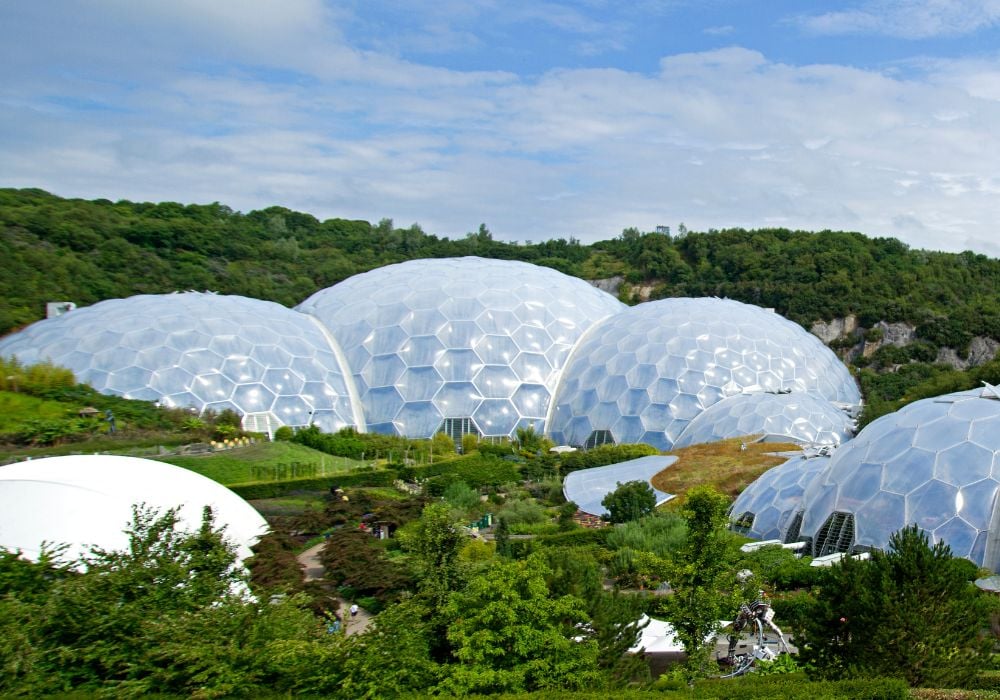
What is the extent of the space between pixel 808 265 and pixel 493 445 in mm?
37295

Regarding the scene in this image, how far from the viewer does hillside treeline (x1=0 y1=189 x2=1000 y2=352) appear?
5316 centimetres

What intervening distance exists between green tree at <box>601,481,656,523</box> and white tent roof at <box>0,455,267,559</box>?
9.60m

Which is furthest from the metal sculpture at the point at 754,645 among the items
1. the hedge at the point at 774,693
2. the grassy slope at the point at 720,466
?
Answer: the grassy slope at the point at 720,466

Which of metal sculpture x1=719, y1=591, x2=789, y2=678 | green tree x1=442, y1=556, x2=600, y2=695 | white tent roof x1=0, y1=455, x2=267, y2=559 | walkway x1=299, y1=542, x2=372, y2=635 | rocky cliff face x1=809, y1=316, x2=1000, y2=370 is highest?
rocky cliff face x1=809, y1=316, x2=1000, y2=370

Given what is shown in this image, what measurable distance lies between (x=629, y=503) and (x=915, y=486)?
742 centimetres

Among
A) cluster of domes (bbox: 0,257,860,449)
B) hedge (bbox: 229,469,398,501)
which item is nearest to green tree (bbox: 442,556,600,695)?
hedge (bbox: 229,469,398,501)

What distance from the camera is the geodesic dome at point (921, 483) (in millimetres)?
18766

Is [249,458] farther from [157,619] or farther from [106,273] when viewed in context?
[106,273]

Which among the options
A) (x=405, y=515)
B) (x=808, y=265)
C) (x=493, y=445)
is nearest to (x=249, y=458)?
(x=405, y=515)

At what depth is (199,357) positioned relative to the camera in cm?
3569

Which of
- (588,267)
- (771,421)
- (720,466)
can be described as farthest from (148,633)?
Answer: (588,267)

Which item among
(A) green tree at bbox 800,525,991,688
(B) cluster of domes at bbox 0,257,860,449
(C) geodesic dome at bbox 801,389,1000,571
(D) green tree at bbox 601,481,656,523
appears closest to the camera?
(A) green tree at bbox 800,525,991,688

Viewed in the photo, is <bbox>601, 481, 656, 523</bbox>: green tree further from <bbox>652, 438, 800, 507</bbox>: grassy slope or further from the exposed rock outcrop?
the exposed rock outcrop

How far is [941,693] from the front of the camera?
1096 centimetres
